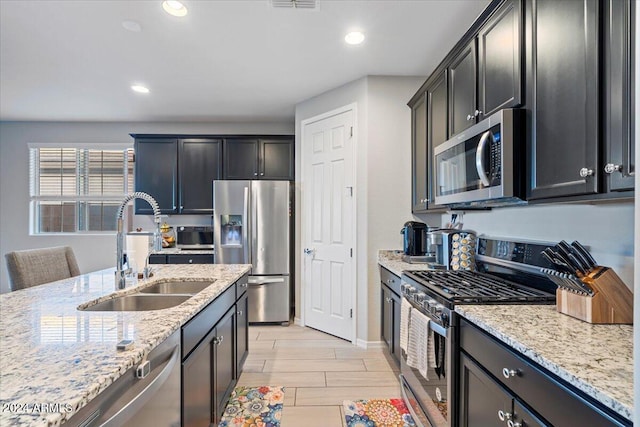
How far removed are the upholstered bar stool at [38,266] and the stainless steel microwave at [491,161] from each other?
9.00ft

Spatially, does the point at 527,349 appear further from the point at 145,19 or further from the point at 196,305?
the point at 145,19

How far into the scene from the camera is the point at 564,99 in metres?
1.24

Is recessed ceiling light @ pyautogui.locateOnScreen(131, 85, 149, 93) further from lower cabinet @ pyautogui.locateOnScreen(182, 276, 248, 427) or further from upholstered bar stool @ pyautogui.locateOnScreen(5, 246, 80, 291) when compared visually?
lower cabinet @ pyautogui.locateOnScreen(182, 276, 248, 427)

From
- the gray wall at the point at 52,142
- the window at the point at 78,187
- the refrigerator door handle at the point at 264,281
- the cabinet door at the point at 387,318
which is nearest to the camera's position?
the cabinet door at the point at 387,318

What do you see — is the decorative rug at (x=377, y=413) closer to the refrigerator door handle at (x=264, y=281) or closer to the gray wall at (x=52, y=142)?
the refrigerator door handle at (x=264, y=281)

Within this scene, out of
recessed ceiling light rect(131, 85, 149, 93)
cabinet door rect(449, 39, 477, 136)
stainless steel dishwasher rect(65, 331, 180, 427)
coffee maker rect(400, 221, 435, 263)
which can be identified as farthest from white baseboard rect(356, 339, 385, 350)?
recessed ceiling light rect(131, 85, 149, 93)

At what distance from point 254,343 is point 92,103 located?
3.49 metres

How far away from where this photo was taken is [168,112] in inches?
172

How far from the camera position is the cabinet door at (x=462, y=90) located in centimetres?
195

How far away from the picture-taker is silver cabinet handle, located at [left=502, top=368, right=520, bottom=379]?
102 cm

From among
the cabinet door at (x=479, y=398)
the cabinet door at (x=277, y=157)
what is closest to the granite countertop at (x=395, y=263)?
the cabinet door at (x=479, y=398)

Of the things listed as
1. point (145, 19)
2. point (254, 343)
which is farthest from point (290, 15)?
point (254, 343)

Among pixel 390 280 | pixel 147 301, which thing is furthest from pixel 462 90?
pixel 147 301

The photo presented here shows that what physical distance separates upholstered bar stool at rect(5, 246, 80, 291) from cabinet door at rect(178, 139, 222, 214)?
6.60 feet
